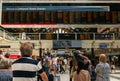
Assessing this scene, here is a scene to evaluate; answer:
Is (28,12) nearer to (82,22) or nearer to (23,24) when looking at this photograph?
(23,24)

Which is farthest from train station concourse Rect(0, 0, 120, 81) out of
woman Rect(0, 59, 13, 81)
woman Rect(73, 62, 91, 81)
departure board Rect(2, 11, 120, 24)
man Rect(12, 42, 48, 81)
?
man Rect(12, 42, 48, 81)

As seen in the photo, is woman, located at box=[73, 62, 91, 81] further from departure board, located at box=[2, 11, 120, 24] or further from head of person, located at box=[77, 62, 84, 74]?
departure board, located at box=[2, 11, 120, 24]

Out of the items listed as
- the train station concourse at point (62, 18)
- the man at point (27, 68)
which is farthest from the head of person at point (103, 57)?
the train station concourse at point (62, 18)

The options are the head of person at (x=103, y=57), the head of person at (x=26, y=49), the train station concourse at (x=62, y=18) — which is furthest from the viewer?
the train station concourse at (x=62, y=18)

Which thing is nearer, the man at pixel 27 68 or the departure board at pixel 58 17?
the man at pixel 27 68

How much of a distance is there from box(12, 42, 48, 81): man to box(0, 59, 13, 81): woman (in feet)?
1.36

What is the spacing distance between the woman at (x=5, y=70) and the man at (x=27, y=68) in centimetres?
41

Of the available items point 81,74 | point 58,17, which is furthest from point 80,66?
point 58,17

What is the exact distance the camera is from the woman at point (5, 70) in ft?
15.8

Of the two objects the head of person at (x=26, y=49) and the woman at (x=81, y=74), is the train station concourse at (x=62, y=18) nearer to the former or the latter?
the woman at (x=81, y=74)

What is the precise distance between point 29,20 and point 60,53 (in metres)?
5.53

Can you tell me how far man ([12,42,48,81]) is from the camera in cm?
434

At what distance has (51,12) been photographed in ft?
139

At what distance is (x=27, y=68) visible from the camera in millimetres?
4363
